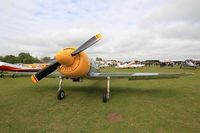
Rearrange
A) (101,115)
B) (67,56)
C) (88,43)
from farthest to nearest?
(88,43), (67,56), (101,115)

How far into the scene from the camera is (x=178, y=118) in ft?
20.8

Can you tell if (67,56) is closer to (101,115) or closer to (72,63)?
(72,63)

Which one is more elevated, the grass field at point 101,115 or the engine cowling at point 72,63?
the engine cowling at point 72,63

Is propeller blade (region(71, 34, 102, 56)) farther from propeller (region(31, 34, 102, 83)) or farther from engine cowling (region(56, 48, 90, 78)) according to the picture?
engine cowling (region(56, 48, 90, 78))

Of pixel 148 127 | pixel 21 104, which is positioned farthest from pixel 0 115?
pixel 148 127

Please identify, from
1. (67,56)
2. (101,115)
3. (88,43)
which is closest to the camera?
(101,115)

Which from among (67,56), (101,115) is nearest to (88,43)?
(67,56)

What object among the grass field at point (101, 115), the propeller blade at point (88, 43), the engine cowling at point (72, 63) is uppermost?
the propeller blade at point (88, 43)

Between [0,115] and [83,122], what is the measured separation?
3283 millimetres

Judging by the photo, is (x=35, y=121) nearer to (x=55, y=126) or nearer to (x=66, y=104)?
Result: (x=55, y=126)

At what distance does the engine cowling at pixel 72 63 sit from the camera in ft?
25.4

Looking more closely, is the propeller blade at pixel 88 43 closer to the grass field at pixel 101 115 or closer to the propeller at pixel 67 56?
the propeller at pixel 67 56

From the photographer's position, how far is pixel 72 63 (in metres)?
8.18

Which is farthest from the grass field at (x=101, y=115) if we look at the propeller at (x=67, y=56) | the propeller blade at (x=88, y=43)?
the propeller blade at (x=88, y=43)
